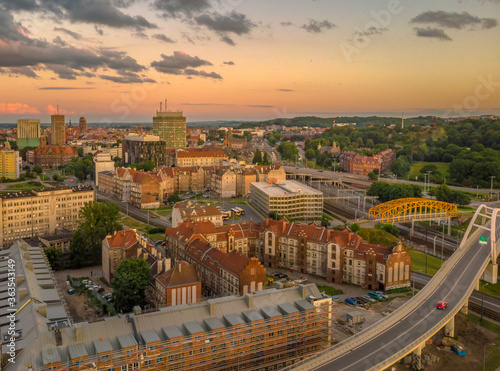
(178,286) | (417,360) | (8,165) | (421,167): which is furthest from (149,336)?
(421,167)

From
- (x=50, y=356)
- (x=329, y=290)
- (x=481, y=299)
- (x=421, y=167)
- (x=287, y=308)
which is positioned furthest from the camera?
(x=421, y=167)

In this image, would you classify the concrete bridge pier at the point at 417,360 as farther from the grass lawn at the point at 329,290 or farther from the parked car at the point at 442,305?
the grass lawn at the point at 329,290

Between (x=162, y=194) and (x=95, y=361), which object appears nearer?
(x=95, y=361)

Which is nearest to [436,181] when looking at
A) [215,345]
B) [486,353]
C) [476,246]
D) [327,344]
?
[476,246]

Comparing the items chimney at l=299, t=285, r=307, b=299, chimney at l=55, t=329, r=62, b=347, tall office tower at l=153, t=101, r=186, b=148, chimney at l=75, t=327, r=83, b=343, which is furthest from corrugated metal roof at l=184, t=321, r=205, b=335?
tall office tower at l=153, t=101, r=186, b=148

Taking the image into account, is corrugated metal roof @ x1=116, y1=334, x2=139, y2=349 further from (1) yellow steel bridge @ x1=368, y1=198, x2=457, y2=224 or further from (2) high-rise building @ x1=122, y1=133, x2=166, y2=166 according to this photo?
(2) high-rise building @ x1=122, y1=133, x2=166, y2=166

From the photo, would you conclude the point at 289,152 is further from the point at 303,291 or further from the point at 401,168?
the point at 303,291

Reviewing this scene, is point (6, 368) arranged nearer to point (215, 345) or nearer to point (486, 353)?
point (215, 345)
